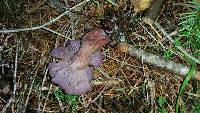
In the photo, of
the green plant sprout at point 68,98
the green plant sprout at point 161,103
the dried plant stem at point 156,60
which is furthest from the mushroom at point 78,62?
the green plant sprout at point 161,103

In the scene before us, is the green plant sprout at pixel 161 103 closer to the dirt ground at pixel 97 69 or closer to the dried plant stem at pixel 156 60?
the dirt ground at pixel 97 69

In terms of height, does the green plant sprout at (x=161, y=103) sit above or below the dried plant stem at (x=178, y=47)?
below

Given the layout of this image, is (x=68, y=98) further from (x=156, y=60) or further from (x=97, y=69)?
(x=156, y=60)

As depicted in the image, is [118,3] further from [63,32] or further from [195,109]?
[195,109]

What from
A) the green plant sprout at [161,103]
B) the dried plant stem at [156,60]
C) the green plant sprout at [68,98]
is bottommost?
the green plant sprout at [161,103]

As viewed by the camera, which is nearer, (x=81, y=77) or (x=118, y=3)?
(x=81, y=77)

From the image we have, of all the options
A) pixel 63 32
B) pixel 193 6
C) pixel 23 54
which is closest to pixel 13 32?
pixel 23 54
